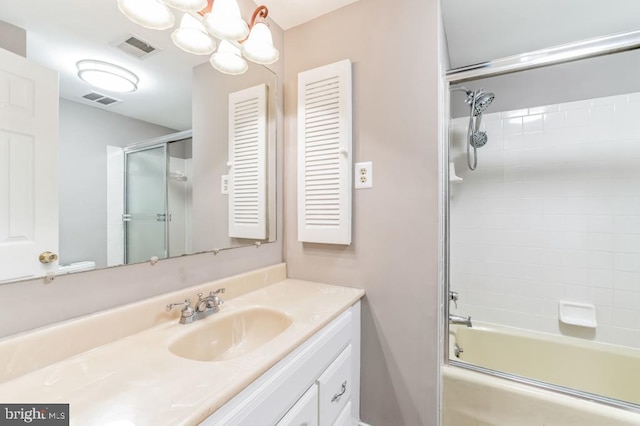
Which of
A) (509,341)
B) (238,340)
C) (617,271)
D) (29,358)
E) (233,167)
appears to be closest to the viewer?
(29,358)

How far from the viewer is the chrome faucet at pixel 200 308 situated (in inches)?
36.8

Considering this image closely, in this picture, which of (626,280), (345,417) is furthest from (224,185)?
(626,280)

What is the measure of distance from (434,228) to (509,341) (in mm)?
1349

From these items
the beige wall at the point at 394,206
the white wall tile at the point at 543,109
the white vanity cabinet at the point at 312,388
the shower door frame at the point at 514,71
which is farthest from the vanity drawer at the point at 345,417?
the white wall tile at the point at 543,109

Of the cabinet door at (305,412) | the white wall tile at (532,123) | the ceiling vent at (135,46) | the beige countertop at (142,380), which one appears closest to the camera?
the beige countertop at (142,380)

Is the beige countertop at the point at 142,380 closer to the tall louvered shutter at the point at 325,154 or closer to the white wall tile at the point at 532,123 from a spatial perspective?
the tall louvered shutter at the point at 325,154

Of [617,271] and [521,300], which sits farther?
[521,300]

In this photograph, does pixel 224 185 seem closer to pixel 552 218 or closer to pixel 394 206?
pixel 394 206

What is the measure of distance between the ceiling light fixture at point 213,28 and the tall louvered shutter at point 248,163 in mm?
177

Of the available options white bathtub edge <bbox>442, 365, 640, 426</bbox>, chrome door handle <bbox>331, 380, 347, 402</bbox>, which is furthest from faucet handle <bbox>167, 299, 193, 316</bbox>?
white bathtub edge <bbox>442, 365, 640, 426</bbox>

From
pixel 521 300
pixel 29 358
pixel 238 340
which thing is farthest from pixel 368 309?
pixel 521 300

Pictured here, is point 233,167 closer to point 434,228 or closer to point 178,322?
point 178,322

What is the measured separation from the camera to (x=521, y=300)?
191cm

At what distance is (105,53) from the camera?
0.85 meters
